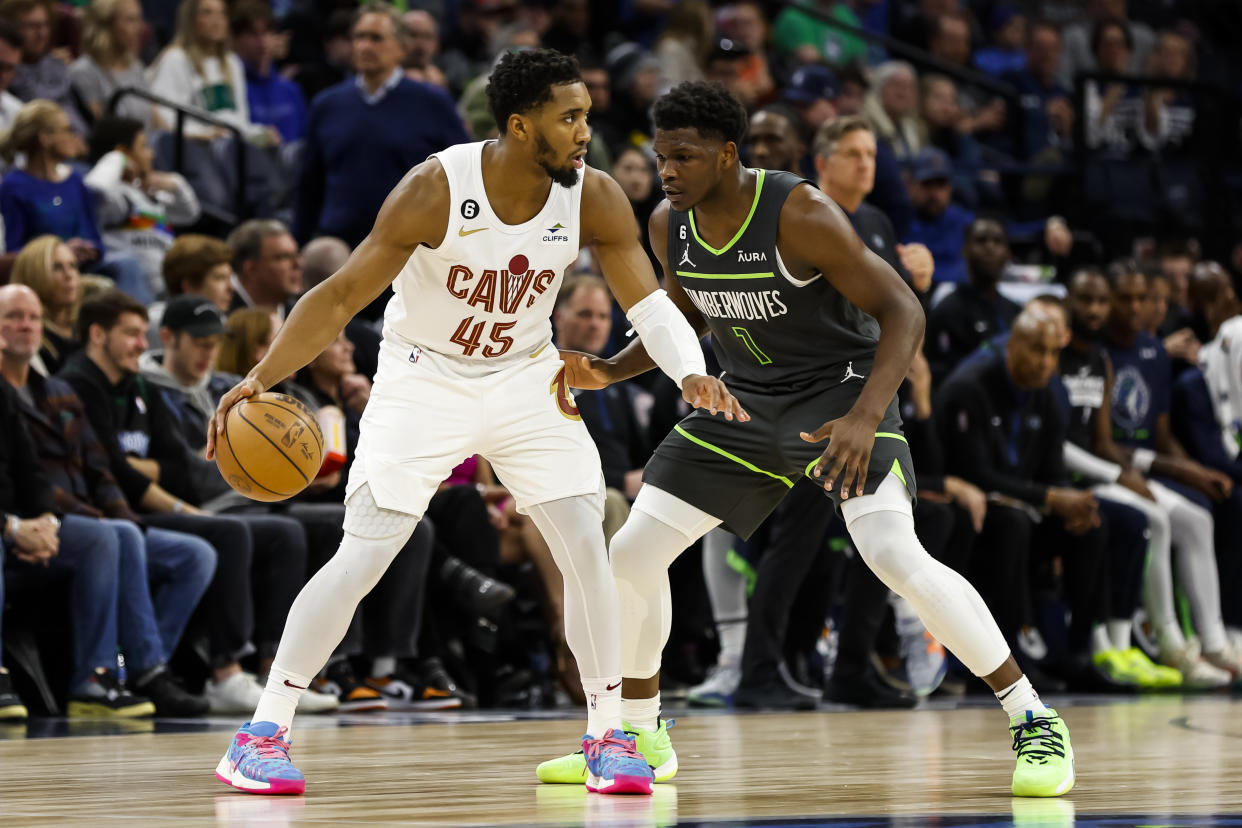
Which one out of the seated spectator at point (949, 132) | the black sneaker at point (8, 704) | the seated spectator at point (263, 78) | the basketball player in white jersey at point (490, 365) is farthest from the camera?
the seated spectator at point (949, 132)

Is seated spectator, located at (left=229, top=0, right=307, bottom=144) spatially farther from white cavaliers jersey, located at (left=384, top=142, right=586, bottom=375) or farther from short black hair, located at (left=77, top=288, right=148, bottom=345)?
white cavaliers jersey, located at (left=384, top=142, right=586, bottom=375)

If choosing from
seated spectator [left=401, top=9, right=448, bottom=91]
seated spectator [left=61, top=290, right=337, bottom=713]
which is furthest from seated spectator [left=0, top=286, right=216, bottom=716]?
seated spectator [left=401, top=9, right=448, bottom=91]

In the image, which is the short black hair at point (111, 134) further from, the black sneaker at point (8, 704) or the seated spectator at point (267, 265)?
the black sneaker at point (8, 704)

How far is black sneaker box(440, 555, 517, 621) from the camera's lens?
6.85m

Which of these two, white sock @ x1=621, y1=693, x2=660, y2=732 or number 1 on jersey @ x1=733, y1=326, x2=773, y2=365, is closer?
white sock @ x1=621, y1=693, x2=660, y2=732

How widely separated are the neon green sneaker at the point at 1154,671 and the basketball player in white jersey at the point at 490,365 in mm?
5040

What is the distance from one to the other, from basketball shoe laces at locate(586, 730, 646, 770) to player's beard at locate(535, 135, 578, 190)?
1.29 metres

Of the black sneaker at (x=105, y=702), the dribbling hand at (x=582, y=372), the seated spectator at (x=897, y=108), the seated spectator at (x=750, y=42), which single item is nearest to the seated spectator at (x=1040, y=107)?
the seated spectator at (x=897, y=108)

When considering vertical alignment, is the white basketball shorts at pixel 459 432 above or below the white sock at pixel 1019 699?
above

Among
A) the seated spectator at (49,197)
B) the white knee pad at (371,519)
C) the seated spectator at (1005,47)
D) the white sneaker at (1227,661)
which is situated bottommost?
the white sneaker at (1227,661)

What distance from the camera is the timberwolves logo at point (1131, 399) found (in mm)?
9422

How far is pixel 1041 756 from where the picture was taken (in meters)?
4.05

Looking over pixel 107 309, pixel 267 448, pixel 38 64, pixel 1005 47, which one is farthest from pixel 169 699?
pixel 1005 47

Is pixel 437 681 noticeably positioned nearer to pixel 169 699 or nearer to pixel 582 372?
pixel 169 699
